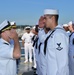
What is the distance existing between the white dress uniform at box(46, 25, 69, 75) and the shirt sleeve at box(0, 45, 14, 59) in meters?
0.64

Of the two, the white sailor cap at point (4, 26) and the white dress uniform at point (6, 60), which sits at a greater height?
the white sailor cap at point (4, 26)

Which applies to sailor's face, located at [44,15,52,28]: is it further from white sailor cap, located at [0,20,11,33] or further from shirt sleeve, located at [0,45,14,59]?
shirt sleeve, located at [0,45,14,59]

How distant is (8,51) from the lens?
15.1ft

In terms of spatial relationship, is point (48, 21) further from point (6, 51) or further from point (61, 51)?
point (6, 51)

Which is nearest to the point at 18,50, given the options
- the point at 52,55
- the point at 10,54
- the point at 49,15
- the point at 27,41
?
the point at 10,54

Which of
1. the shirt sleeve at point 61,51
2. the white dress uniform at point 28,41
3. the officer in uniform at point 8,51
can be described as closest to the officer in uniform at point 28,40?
the white dress uniform at point 28,41

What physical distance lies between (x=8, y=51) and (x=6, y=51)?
0.10 ft

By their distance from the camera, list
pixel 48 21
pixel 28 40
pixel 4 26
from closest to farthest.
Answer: pixel 4 26 < pixel 48 21 < pixel 28 40

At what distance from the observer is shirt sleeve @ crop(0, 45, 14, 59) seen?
15.1 ft

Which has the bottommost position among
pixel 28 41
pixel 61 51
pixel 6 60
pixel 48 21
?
pixel 6 60

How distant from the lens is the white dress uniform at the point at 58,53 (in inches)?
190

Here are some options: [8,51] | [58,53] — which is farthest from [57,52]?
[8,51]

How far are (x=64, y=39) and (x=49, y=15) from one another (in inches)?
21.6

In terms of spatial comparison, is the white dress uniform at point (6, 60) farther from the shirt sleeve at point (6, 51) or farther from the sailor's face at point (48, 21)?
the sailor's face at point (48, 21)
